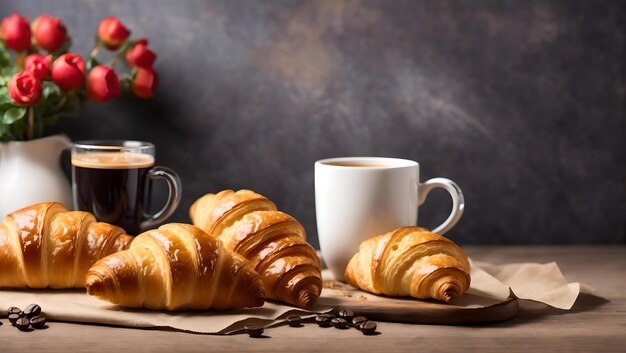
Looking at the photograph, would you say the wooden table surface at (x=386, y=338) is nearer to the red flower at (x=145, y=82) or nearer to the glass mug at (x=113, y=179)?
the glass mug at (x=113, y=179)

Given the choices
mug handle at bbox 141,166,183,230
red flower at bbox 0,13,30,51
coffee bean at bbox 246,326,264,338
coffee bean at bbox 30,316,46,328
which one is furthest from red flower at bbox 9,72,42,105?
coffee bean at bbox 246,326,264,338

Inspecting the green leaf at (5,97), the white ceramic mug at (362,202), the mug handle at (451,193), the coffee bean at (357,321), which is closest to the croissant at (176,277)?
the coffee bean at (357,321)

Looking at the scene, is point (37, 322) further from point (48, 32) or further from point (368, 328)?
point (48, 32)

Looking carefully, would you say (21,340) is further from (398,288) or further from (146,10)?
(146,10)

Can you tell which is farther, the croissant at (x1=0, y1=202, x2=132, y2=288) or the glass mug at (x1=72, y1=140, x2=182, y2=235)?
the glass mug at (x1=72, y1=140, x2=182, y2=235)

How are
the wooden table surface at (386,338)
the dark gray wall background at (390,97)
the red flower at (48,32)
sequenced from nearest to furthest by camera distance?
the wooden table surface at (386,338), the red flower at (48,32), the dark gray wall background at (390,97)

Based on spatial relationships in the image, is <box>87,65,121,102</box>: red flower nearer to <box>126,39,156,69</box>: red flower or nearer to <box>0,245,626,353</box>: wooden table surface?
<box>126,39,156,69</box>: red flower
